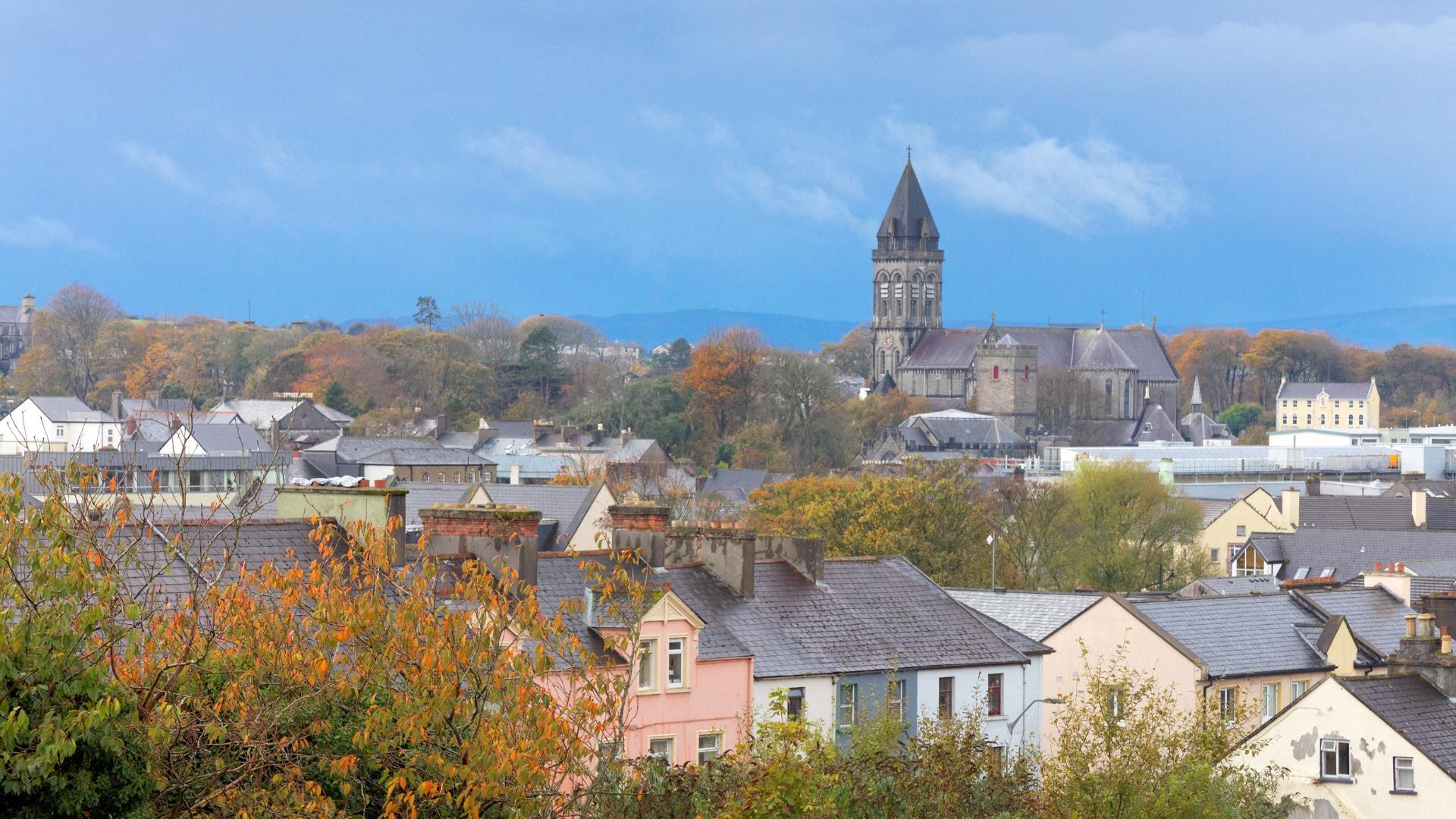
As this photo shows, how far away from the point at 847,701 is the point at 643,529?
3.34 meters

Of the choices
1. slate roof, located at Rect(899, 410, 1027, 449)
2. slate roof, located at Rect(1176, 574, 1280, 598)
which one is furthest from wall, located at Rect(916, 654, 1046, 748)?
slate roof, located at Rect(899, 410, 1027, 449)

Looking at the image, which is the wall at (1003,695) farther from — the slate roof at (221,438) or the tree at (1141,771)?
the slate roof at (221,438)

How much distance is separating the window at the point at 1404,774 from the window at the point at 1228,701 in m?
2.01

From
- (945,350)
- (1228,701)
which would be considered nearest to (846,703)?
(1228,701)

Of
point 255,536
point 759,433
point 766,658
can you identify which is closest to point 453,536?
point 255,536

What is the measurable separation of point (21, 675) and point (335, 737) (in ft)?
9.94

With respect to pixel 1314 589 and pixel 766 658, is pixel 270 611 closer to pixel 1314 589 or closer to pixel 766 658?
pixel 766 658

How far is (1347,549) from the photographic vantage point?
6291 cm

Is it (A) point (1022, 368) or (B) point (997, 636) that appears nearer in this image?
(B) point (997, 636)

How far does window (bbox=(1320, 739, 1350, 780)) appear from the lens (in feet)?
84.7

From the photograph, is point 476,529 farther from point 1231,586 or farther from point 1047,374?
point 1047,374

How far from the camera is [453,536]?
2412 centimetres

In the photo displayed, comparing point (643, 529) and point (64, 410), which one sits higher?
point (64, 410)

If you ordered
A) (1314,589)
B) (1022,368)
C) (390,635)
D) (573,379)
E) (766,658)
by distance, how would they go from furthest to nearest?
(1022,368)
(573,379)
(1314,589)
(766,658)
(390,635)
